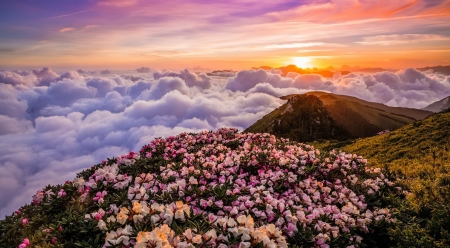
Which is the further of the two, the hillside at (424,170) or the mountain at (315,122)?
the mountain at (315,122)

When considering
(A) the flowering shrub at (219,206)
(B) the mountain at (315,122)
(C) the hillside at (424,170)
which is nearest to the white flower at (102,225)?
(A) the flowering shrub at (219,206)

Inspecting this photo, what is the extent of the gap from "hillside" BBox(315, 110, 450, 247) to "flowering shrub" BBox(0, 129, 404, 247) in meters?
0.70

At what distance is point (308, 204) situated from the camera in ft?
23.7

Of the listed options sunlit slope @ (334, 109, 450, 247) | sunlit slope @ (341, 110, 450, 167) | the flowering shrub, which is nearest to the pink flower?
the flowering shrub

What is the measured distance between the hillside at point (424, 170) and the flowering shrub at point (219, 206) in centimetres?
70

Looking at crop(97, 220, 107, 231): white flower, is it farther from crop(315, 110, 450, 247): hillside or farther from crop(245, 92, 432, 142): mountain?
crop(245, 92, 432, 142): mountain

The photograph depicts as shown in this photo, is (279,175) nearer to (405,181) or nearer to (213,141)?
(405,181)

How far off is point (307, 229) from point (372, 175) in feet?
18.0

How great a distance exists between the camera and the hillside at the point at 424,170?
597 cm

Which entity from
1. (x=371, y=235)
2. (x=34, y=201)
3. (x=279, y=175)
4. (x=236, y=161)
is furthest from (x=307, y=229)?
(x=34, y=201)

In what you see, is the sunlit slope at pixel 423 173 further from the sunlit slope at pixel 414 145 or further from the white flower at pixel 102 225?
the white flower at pixel 102 225

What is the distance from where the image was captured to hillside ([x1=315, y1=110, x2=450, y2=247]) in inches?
235

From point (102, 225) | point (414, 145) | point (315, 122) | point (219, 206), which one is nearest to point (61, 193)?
point (102, 225)

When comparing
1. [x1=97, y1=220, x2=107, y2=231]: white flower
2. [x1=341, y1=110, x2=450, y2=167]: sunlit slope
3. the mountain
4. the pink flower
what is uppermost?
[x1=97, y1=220, x2=107, y2=231]: white flower
